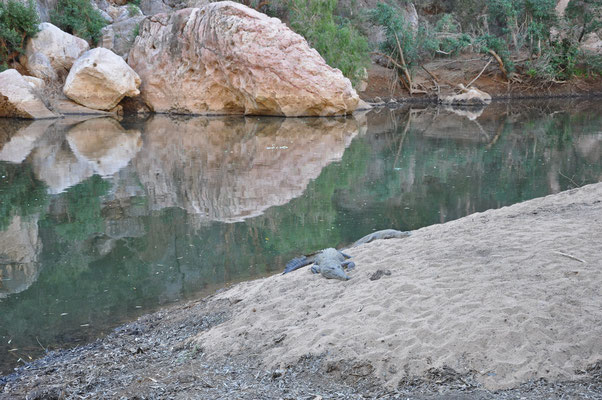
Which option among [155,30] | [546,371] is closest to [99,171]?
[546,371]

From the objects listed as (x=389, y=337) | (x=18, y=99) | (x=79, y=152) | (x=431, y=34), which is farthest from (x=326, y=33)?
(x=389, y=337)

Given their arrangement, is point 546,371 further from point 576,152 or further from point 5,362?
point 576,152

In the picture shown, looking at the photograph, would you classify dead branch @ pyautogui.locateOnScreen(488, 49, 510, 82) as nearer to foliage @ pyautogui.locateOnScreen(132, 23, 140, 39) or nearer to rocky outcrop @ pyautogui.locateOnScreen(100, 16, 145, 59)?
foliage @ pyautogui.locateOnScreen(132, 23, 140, 39)

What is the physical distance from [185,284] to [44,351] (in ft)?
5.80

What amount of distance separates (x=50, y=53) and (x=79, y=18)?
3357 millimetres

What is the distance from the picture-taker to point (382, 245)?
6168 mm

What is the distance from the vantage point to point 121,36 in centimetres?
2602

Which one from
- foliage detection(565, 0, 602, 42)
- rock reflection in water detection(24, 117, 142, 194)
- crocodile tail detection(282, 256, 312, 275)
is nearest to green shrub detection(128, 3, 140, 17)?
rock reflection in water detection(24, 117, 142, 194)

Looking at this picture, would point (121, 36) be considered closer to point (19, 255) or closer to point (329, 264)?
point (19, 255)

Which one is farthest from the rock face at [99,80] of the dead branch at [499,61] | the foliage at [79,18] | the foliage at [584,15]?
the foliage at [584,15]

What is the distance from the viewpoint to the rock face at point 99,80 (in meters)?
21.8

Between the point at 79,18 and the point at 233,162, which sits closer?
the point at 233,162

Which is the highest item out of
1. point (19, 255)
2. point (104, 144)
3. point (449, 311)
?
point (449, 311)

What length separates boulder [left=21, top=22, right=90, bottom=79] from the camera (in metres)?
23.2
